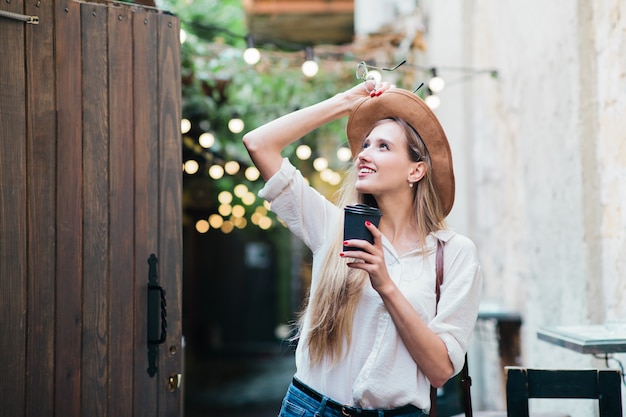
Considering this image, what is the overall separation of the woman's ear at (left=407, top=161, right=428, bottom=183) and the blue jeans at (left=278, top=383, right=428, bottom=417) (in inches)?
29.7

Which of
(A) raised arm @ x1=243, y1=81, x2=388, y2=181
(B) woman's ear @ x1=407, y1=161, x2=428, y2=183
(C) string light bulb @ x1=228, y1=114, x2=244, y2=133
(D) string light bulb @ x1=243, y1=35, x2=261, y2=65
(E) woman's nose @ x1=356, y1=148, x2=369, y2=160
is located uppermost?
(D) string light bulb @ x1=243, y1=35, x2=261, y2=65

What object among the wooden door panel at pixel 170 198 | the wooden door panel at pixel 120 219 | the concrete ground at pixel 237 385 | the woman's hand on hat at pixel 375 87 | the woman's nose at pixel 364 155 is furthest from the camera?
the concrete ground at pixel 237 385

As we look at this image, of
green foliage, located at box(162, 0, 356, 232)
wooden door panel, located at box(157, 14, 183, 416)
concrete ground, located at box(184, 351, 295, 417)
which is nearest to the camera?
wooden door panel, located at box(157, 14, 183, 416)

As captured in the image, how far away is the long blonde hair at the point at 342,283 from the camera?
7.73 feet

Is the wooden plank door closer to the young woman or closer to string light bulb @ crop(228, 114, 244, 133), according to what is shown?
the young woman

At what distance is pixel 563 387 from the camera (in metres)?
2.67

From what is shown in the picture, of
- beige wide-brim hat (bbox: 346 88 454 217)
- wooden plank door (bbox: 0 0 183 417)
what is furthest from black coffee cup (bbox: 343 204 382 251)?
wooden plank door (bbox: 0 0 183 417)

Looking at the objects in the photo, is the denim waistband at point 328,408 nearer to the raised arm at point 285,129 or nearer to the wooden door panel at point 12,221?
the raised arm at point 285,129

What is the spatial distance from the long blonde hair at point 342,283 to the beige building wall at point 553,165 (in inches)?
56.1

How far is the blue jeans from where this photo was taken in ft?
7.47

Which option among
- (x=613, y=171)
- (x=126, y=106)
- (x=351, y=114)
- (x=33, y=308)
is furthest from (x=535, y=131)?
(x=33, y=308)

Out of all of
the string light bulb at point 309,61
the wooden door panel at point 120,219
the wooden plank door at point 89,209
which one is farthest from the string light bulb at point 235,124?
the wooden door panel at point 120,219

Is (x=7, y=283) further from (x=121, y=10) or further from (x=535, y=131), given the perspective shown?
(x=535, y=131)

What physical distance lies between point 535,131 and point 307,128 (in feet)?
8.45
